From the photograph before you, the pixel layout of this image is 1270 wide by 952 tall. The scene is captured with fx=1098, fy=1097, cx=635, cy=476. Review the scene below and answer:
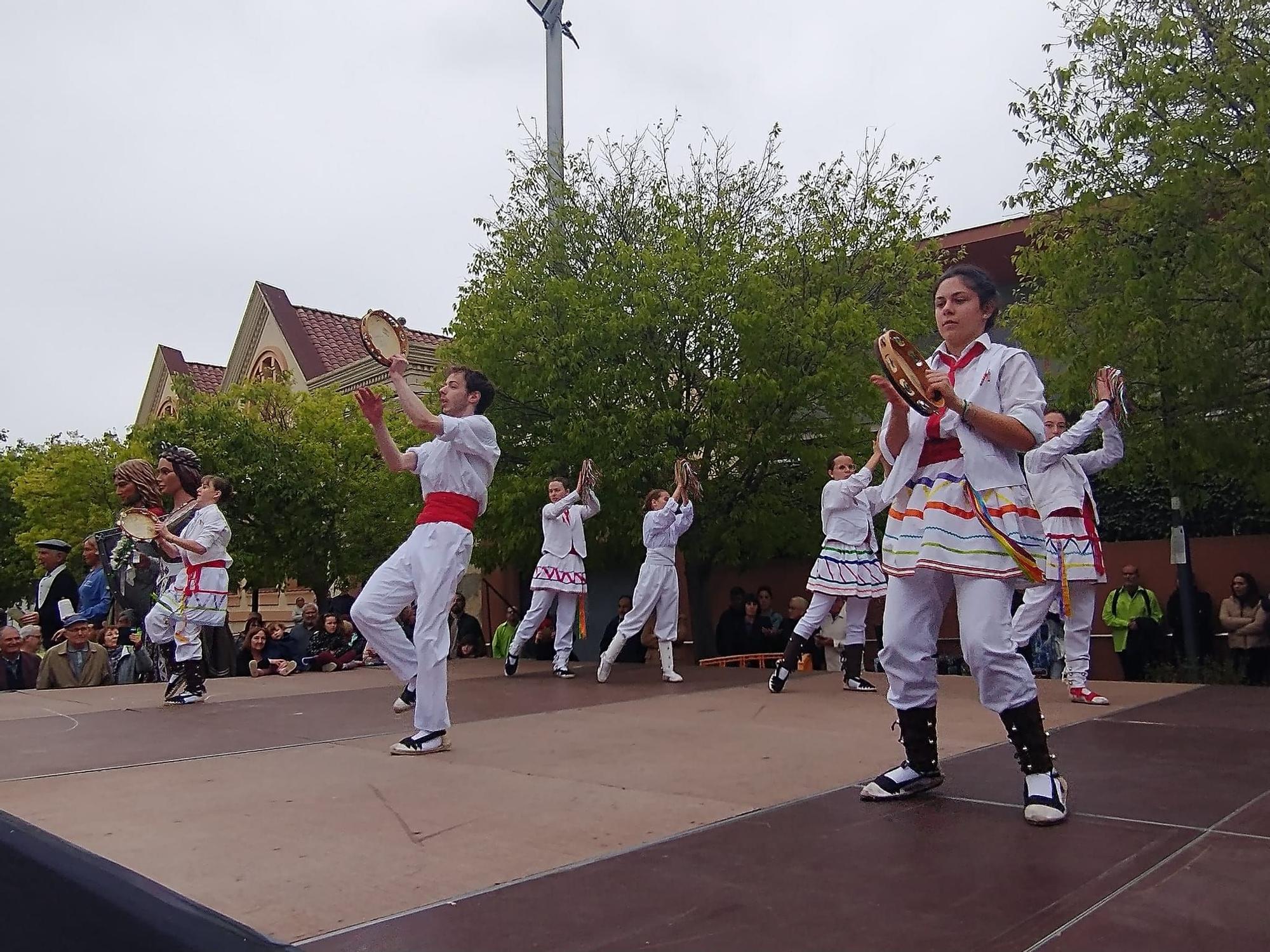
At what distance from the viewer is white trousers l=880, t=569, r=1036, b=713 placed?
401 centimetres

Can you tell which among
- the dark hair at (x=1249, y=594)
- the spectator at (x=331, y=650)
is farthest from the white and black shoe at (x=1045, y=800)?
the spectator at (x=331, y=650)

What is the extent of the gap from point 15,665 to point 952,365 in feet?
33.4

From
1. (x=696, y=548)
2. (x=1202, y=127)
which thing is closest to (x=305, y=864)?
(x=1202, y=127)

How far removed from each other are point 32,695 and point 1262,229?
1144cm

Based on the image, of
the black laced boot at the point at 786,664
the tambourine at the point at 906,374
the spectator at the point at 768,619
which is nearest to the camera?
the tambourine at the point at 906,374

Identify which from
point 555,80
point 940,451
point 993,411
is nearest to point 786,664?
point 940,451

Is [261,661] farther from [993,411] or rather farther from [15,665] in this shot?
[993,411]

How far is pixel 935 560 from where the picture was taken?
411cm

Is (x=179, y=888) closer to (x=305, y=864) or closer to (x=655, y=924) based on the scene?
(x=305, y=864)

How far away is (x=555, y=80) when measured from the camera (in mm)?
17094

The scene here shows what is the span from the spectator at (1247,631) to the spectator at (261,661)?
34.0 feet

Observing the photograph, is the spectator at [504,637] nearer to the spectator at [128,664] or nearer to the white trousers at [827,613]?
the spectator at [128,664]

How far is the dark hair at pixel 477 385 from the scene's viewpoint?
243 inches

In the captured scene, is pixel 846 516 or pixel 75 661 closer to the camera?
pixel 846 516
